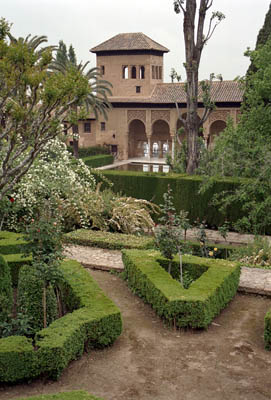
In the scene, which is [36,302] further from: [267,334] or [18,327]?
[267,334]

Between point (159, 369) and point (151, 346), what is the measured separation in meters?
0.68

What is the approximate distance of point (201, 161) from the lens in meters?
19.9

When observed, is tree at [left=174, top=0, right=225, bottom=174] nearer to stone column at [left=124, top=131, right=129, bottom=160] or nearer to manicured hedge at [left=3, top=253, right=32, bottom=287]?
manicured hedge at [left=3, top=253, right=32, bottom=287]

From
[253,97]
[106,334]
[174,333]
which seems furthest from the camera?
[253,97]

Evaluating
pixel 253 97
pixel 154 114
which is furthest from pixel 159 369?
pixel 154 114

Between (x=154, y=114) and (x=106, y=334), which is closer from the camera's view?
(x=106, y=334)

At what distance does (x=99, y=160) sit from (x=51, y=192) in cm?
2232

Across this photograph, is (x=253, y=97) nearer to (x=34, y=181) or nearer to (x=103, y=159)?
(x=34, y=181)

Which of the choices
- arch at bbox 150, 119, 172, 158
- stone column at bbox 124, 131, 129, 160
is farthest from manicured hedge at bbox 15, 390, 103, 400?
arch at bbox 150, 119, 172, 158

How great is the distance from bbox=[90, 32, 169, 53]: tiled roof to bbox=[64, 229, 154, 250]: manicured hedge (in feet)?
89.1

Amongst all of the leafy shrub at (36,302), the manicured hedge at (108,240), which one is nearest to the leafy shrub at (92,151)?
the manicured hedge at (108,240)

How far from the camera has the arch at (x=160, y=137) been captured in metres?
40.6

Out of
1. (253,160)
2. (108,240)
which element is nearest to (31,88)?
(108,240)

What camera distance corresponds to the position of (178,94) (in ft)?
121
